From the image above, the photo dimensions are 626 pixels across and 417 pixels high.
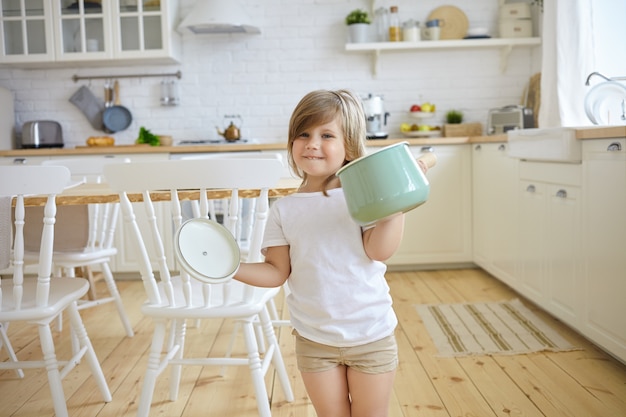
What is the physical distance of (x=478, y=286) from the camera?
12.4 ft

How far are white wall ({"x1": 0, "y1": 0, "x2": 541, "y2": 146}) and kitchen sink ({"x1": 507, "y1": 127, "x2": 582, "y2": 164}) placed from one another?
1.39 meters

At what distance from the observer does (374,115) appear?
14.0ft

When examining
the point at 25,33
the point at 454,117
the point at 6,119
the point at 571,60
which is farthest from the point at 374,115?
the point at 6,119

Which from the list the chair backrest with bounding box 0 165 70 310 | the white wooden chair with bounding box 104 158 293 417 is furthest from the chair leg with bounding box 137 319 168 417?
the chair backrest with bounding box 0 165 70 310

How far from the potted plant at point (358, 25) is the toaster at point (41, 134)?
7.24 feet

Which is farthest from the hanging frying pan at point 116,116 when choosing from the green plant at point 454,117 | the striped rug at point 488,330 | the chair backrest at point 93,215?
the striped rug at point 488,330

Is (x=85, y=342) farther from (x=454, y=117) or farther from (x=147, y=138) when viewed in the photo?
(x=454, y=117)

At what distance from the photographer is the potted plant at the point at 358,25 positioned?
442cm

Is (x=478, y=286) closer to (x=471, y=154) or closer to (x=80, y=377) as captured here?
(x=471, y=154)

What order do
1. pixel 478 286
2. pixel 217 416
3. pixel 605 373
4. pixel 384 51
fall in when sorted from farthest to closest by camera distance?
pixel 384 51, pixel 478 286, pixel 605 373, pixel 217 416

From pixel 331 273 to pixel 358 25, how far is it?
3478 mm

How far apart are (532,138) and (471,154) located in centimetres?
108

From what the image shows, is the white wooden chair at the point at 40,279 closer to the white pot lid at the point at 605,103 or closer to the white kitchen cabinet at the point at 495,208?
the white kitchen cabinet at the point at 495,208

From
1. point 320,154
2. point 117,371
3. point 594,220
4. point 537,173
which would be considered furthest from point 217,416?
point 537,173
